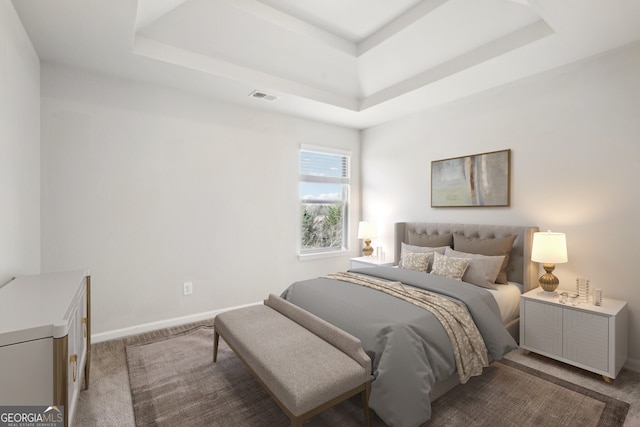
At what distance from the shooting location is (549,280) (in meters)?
2.70

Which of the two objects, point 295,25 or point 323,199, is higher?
point 295,25

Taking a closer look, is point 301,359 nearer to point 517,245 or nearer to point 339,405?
point 339,405

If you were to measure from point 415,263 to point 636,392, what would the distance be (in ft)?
5.98

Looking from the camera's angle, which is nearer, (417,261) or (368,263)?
(417,261)

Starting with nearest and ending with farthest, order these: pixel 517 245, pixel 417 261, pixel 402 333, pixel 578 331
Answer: pixel 402 333 → pixel 578 331 → pixel 517 245 → pixel 417 261

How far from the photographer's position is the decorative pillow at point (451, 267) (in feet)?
9.64

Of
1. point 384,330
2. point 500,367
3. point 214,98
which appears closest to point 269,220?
point 214,98

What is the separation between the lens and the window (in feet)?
14.3

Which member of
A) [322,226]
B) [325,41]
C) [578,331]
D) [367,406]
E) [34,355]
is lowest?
[367,406]

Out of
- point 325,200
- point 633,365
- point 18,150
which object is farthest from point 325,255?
point 18,150

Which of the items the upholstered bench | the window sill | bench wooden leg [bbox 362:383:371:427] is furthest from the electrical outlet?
bench wooden leg [bbox 362:383:371:427]

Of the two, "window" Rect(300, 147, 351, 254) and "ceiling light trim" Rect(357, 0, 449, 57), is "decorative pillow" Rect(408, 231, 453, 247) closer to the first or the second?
"window" Rect(300, 147, 351, 254)

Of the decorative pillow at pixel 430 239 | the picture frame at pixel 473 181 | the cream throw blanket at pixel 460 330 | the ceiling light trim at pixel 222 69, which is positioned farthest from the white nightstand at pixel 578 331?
the ceiling light trim at pixel 222 69

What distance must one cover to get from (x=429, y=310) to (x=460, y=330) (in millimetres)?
249
